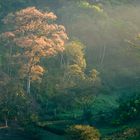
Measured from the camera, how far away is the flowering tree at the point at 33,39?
36562 millimetres

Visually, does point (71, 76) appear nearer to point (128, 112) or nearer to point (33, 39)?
point (33, 39)

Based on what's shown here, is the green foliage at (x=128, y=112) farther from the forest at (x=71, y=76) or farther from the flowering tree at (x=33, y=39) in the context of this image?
the flowering tree at (x=33, y=39)

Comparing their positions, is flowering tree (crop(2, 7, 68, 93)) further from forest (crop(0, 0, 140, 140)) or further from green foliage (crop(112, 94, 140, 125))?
green foliage (crop(112, 94, 140, 125))

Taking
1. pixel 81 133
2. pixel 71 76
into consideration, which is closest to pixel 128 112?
pixel 81 133

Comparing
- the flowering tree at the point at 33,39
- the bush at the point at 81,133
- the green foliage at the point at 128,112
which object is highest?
the flowering tree at the point at 33,39

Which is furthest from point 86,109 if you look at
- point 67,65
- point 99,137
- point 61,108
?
point 99,137

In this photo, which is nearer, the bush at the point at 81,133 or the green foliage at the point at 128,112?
the bush at the point at 81,133

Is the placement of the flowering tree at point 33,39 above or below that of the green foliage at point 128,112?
above

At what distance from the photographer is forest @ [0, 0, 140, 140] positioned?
31391 mm

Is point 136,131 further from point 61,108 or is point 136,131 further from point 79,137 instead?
point 61,108

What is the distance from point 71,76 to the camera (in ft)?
125

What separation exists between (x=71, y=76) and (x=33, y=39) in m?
4.43

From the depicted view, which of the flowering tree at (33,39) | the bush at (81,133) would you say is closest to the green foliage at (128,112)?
the bush at (81,133)

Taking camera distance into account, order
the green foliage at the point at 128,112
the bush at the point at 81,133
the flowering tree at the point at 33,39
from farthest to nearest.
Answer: the flowering tree at the point at 33,39 → the green foliage at the point at 128,112 → the bush at the point at 81,133
